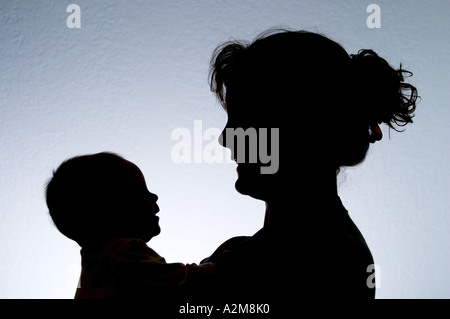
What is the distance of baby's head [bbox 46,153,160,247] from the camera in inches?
21.5

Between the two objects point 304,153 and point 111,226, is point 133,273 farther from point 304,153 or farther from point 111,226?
point 304,153

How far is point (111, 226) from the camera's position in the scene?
1.77ft

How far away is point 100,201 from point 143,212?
0.07 m

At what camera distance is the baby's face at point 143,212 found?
0.55m

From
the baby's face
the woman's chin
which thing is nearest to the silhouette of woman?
the woman's chin

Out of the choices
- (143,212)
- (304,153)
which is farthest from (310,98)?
(143,212)

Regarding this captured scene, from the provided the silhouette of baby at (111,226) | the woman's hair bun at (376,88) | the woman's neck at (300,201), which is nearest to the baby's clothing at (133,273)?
the silhouette of baby at (111,226)

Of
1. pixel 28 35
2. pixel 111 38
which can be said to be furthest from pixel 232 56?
pixel 28 35

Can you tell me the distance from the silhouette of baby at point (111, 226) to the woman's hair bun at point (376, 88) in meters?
0.32

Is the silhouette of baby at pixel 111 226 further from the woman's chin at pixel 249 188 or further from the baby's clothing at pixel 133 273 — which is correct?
the woman's chin at pixel 249 188

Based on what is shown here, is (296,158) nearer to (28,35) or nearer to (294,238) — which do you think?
(294,238)

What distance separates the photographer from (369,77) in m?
0.49

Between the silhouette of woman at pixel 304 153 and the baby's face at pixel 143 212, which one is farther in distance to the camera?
the baby's face at pixel 143 212

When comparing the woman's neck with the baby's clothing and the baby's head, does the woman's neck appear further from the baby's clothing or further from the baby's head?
the baby's head
